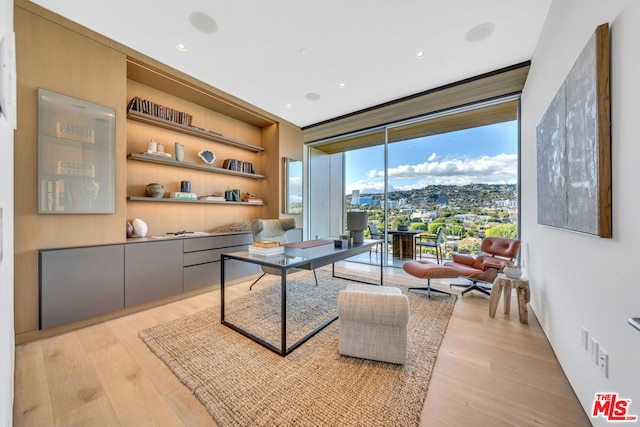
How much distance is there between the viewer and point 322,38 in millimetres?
2533

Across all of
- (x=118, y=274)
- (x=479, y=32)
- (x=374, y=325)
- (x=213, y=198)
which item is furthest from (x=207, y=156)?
(x=479, y=32)

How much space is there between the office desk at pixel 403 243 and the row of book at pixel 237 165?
2.93 meters

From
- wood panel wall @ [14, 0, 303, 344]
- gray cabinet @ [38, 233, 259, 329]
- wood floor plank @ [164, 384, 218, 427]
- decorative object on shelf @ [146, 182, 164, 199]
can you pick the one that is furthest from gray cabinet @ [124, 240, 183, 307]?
wood floor plank @ [164, 384, 218, 427]

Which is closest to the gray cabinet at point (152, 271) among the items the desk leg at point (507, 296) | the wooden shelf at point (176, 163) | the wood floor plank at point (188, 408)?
the wooden shelf at point (176, 163)

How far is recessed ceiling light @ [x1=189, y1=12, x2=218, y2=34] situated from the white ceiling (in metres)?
0.04

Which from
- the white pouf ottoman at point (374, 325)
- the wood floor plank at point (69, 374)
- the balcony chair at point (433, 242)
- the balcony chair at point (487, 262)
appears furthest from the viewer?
the balcony chair at point (433, 242)

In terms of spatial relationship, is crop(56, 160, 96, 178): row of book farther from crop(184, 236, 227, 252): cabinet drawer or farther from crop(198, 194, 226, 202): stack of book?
crop(198, 194, 226, 202): stack of book

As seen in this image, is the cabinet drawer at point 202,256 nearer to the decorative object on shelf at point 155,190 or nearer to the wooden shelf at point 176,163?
the decorative object on shelf at point 155,190

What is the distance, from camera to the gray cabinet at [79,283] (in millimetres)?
2045

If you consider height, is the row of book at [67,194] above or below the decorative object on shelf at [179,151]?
below

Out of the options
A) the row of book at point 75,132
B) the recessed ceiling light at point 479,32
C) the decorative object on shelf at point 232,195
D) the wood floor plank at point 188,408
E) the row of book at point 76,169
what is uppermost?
the recessed ceiling light at point 479,32

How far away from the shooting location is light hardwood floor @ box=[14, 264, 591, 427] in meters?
1.27

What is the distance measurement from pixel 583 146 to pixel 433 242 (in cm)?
323

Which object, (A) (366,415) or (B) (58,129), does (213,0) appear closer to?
(B) (58,129)
